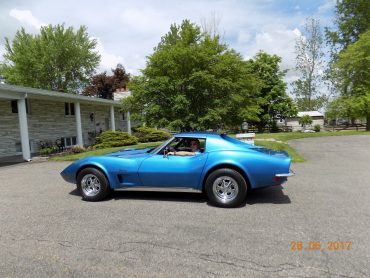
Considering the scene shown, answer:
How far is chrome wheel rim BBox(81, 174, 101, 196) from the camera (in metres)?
5.87

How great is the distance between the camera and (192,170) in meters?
5.34

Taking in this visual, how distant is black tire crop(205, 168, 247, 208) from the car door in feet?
0.91

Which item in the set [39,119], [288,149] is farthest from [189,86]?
[39,119]

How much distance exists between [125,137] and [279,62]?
28.7 meters

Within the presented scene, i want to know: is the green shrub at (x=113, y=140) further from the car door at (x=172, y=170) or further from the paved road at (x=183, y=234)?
the car door at (x=172, y=170)

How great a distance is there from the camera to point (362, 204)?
207 inches

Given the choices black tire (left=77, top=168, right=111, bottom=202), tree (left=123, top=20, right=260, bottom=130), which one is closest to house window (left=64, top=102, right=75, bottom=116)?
tree (left=123, top=20, right=260, bottom=130)

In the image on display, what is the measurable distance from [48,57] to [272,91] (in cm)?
2959

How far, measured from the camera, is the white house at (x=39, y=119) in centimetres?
1450

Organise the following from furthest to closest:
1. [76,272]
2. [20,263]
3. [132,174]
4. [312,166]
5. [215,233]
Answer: [312,166] < [132,174] < [215,233] < [20,263] < [76,272]

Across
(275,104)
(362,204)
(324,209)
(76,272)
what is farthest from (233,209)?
(275,104)

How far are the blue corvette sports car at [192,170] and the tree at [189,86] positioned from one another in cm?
594

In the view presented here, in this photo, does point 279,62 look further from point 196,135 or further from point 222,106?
point 196,135

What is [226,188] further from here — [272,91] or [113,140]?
[272,91]
